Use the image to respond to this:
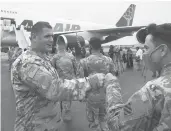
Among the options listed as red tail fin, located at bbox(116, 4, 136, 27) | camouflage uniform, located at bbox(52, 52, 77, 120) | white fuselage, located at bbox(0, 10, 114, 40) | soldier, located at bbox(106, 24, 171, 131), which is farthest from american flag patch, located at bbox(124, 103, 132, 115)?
red tail fin, located at bbox(116, 4, 136, 27)

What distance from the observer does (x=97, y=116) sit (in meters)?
3.20

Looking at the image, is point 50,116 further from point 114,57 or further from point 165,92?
point 114,57

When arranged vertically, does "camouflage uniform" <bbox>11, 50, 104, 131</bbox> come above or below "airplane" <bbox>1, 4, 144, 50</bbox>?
below

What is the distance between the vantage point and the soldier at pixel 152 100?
37.0 inches

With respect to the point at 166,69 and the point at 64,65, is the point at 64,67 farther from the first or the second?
the point at 166,69

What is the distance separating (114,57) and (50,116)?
9.69m

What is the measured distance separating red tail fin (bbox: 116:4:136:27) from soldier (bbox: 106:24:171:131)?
2416 cm

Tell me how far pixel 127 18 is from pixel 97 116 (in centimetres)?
2308

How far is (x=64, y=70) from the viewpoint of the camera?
4.16 meters

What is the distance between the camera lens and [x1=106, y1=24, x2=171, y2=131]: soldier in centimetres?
94

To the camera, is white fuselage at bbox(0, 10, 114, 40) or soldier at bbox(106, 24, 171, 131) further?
white fuselage at bbox(0, 10, 114, 40)

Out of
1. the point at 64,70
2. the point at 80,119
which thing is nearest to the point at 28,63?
the point at 64,70

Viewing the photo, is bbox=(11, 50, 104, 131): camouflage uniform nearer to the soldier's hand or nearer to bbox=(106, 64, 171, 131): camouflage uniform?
the soldier's hand

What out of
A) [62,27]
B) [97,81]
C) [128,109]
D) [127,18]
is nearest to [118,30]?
[62,27]
